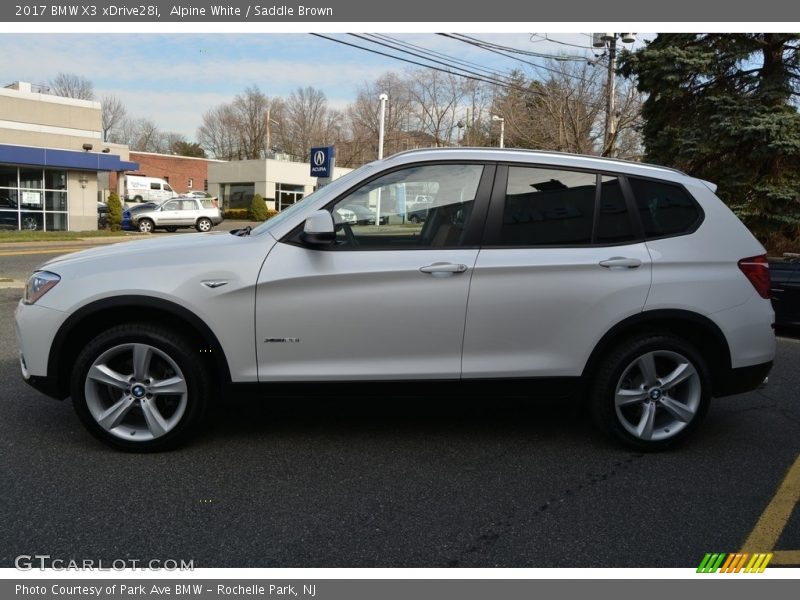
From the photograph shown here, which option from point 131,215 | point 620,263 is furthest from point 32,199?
point 620,263

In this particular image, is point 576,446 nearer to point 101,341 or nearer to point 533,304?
point 533,304

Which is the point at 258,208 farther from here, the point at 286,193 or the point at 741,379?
the point at 741,379

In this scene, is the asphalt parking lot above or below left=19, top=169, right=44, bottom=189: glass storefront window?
below

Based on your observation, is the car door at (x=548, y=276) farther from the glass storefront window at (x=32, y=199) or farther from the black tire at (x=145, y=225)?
the black tire at (x=145, y=225)

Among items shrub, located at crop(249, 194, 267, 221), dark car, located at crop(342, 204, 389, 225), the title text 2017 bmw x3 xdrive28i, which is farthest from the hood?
shrub, located at crop(249, 194, 267, 221)

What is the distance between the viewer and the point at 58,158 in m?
28.6

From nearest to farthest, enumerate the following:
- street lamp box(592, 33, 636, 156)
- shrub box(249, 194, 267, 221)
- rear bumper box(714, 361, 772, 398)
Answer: rear bumper box(714, 361, 772, 398)
street lamp box(592, 33, 636, 156)
shrub box(249, 194, 267, 221)

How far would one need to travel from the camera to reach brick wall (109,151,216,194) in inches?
2694

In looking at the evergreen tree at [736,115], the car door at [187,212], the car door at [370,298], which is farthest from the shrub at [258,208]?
the car door at [370,298]

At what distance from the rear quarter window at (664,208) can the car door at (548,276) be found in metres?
0.11

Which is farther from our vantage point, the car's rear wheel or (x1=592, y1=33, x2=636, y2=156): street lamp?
the car's rear wheel

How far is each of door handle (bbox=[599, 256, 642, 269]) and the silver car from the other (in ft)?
98.3

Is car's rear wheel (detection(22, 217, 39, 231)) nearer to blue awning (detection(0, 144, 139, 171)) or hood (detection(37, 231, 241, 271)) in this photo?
blue awning (detection(0, 144, 139, 171))

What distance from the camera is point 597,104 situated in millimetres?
26422
